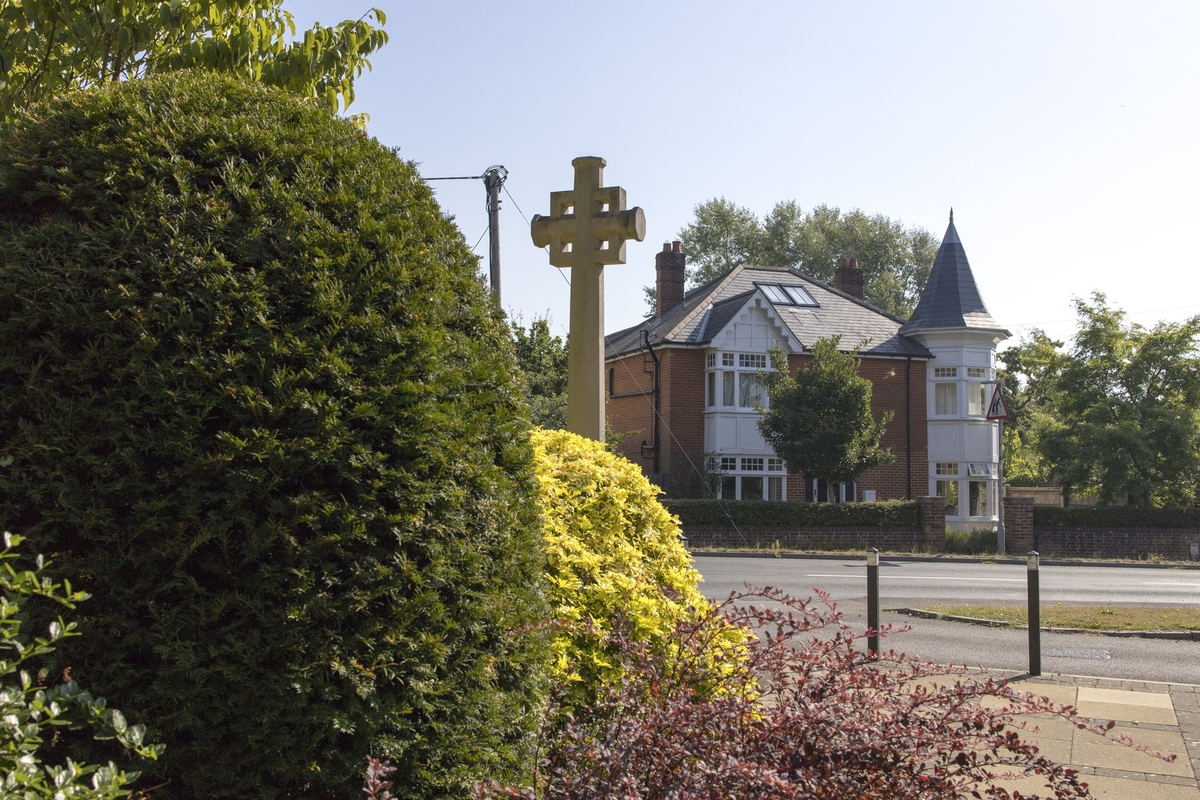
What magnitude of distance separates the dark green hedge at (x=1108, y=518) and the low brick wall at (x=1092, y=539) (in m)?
0.18

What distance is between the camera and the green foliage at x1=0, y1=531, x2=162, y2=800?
7.37ft

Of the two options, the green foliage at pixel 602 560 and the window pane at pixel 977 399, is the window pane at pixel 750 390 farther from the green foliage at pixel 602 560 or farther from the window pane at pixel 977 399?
→ the green foliage at pixel 602 560

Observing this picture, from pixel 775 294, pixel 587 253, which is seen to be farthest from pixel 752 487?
pixel 587 253

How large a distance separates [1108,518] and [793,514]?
960 cm

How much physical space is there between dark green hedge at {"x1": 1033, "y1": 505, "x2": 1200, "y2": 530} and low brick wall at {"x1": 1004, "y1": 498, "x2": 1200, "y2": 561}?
18 cm

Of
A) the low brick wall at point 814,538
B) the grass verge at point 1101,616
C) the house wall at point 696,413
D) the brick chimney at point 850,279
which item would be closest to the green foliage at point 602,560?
the grass verge at point 1101,616

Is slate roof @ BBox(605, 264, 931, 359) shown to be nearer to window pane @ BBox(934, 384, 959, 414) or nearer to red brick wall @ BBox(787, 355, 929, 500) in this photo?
red brick wall @ BBox(787, 355, 929, 500)

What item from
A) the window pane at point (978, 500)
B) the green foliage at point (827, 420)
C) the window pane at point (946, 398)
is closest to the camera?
the green foliage at point (827, 420)

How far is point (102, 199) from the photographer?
2869 millimetres

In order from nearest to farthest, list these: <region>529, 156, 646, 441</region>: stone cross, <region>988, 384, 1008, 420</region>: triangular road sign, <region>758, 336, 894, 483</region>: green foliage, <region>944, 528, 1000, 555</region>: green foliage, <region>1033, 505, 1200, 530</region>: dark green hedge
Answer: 1. <region>529, 156, 646, 441</region>: stone cross
2. <region>988, 384, 1008, 420</region>: triangular road sign
3. <region>944, 528, 1000, 555</region>: green foliage
4. <region>758, 336, 894, 483</region>: green foliage
5. <region>1033, 505, 1200, 530</region>: dark green hedge

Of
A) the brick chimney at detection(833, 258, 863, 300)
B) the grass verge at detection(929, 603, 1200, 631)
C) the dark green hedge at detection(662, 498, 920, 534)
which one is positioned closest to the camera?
the grass verge at detection(929, 603, 1200, 631)

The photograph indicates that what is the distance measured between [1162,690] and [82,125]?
8.58 meters

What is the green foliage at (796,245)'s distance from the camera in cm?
6706

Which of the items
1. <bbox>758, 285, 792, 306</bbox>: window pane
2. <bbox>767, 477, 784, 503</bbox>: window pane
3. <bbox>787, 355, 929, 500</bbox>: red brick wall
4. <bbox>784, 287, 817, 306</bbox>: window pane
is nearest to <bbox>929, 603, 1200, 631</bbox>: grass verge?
<bbox>767, 477, 784, 503</bbox>: window pane
